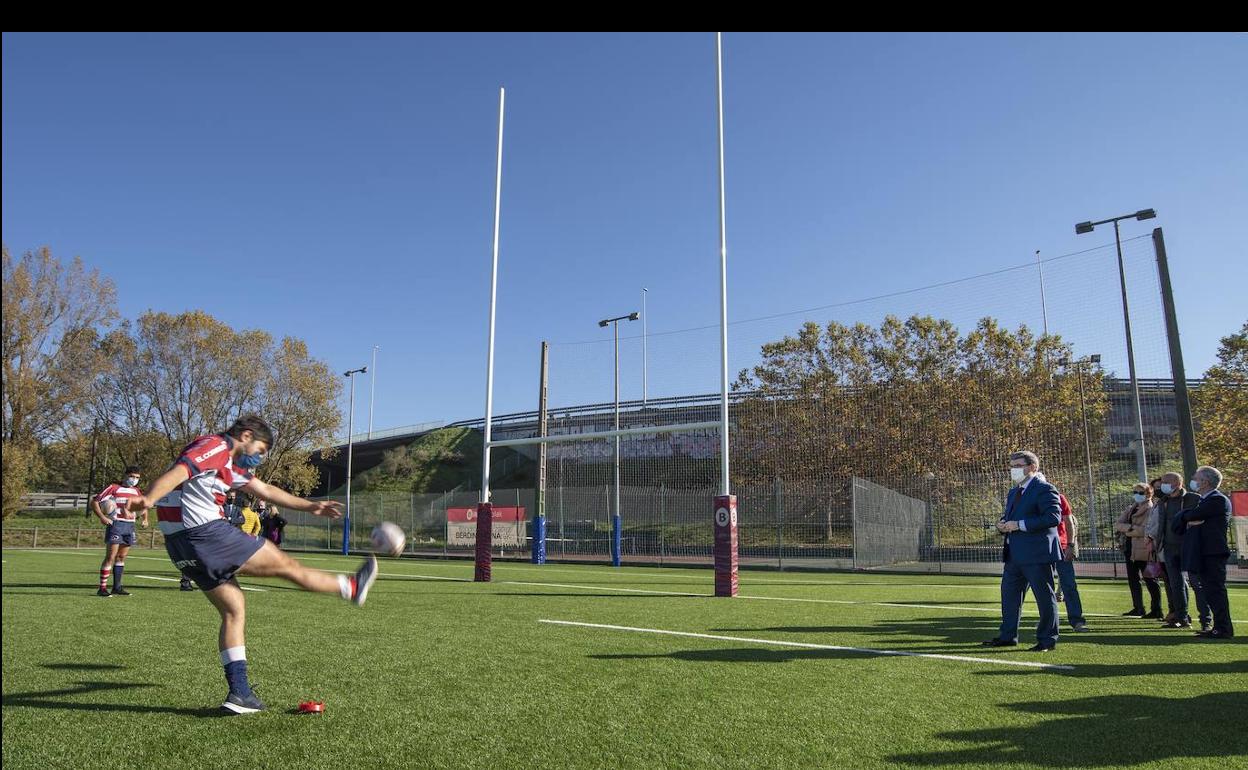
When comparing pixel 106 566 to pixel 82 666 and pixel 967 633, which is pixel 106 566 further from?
pixel 967 633

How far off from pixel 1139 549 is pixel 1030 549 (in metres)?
4.62

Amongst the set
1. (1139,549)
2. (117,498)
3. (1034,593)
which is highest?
(117,498)

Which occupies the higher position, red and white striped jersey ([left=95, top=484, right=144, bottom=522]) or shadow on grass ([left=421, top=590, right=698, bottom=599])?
red and white striped jersey ([left=95, top=484, right=144, bottom=522])

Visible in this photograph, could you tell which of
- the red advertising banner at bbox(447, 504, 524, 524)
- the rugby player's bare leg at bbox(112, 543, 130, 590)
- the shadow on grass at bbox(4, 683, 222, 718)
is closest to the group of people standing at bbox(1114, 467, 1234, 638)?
the shadow on grass at bbox(4, 683, 222, 718)

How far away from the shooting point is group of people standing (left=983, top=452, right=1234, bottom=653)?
7.72 m

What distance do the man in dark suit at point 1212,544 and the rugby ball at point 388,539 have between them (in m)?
8.47

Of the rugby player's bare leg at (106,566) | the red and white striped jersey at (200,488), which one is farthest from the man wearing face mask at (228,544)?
the rugby player's bare leg at (106,566)

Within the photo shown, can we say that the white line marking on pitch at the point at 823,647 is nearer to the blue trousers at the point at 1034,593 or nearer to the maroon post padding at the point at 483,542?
the blue trousers at the point at 1034,593

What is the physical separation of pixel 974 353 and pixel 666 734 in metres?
32.2

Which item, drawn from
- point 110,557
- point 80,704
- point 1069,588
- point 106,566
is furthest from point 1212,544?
point 110,557

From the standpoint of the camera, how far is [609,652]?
7.39 m

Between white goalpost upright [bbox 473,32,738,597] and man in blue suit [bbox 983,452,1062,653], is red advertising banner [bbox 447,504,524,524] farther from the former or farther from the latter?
man in blue suit [bbox 983,452,1062,653]

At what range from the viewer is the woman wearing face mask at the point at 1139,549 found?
422 inches

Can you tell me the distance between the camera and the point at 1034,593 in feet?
25.3
